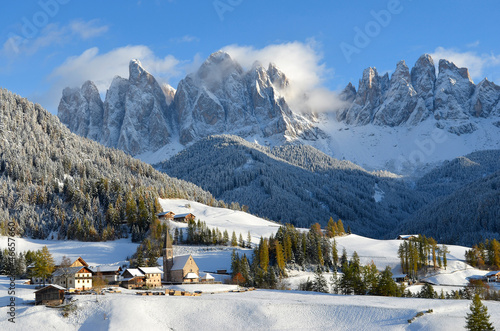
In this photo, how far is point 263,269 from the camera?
10944 centimetres

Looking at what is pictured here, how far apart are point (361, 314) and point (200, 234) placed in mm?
74198

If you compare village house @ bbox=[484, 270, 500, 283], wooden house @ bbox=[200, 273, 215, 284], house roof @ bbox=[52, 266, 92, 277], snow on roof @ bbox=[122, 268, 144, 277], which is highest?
house roof @ bbox=[52, 266, 92, 277]

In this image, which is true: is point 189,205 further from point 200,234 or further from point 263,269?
point 263,269

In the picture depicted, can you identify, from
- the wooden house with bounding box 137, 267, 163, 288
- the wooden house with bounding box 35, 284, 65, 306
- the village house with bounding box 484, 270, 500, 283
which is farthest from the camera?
the village house with bounding box 484, 270, 500, 283

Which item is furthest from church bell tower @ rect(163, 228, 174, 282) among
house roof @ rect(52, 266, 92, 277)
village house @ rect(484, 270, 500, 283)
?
village house @ rect(484, 270, 500, 283)

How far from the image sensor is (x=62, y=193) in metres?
164

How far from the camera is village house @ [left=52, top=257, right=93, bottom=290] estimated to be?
89062 millimetres

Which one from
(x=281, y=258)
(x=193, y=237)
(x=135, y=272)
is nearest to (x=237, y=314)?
(x=135, y=272)

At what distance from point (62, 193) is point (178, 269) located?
77.2 meters

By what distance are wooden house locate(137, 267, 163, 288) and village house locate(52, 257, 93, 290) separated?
913 centimetres

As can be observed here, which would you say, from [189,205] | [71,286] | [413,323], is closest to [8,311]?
[71,286]

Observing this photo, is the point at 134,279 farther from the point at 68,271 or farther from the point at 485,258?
the point at 485,258

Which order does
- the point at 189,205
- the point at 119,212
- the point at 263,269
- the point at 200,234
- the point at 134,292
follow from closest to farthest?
the point at 134,292
the point at 263,269
the point at 200,234
the point at 119,212
the point at 189,205

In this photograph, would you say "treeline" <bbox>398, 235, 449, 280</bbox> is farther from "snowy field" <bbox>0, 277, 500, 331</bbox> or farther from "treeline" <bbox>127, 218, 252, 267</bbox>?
"snowy field" <bbox>0, 277, 500, 331</bbox>
